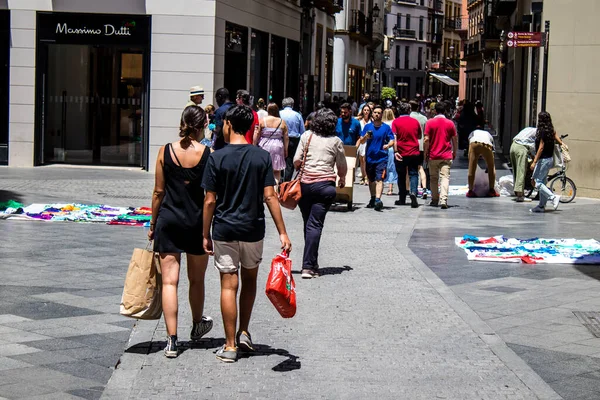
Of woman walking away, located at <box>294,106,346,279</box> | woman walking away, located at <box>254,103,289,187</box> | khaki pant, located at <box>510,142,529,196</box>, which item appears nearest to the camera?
woman walking away, located at <box>294,106,346,279</box>

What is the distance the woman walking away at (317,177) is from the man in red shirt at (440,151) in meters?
7.21

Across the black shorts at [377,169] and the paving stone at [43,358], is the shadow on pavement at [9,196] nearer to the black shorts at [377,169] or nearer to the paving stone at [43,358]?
the black shorts at [377,169]

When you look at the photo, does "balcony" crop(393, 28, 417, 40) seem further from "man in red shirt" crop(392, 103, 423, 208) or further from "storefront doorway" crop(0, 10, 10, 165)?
"man in red shirt" crop(392, 103, 423, 208)

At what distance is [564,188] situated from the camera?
1962 cm

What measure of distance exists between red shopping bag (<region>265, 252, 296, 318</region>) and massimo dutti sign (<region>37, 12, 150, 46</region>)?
16862mm

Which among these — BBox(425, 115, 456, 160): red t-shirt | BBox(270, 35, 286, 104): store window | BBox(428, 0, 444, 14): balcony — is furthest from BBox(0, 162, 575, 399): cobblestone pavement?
BBox(428, 0, 444, 14): balcony

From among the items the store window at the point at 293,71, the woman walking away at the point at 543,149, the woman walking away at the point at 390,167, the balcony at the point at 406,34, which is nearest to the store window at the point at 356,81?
the store window at the point at 293,71

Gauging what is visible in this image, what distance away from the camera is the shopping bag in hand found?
7402 millimetres

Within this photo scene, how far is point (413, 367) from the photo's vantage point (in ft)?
23.7

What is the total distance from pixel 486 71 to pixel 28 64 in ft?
160

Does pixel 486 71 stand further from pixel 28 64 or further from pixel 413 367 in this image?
pixel 413 367

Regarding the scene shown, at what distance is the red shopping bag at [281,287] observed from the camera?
713cm

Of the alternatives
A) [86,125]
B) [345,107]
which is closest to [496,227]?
[345,107]

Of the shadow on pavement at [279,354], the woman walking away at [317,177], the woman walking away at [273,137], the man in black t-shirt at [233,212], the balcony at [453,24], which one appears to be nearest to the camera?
the shadow on pavement at [279,354]
